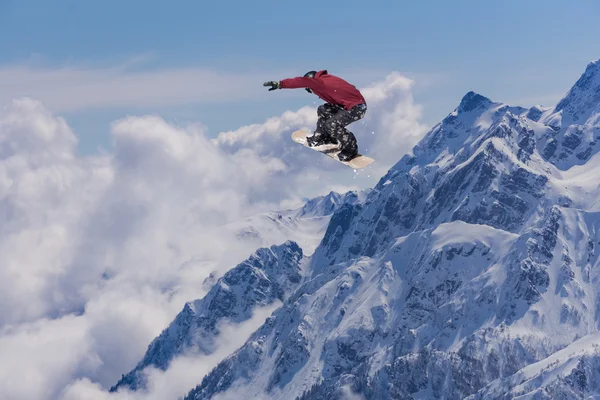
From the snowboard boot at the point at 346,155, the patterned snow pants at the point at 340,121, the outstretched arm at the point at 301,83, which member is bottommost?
the snowboard boot at the point at 346,155

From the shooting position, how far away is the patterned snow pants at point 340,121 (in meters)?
35.8

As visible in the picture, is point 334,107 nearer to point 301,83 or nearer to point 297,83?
point 301,83

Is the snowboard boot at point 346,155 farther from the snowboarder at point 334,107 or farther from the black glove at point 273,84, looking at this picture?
the black glove at point 273,84

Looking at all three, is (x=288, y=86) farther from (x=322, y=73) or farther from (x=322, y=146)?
(x=322, y=146)

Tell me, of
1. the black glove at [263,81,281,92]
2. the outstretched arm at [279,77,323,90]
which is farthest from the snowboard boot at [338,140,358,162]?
the black glove at [263,81,281,92]

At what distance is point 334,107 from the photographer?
3700 cm

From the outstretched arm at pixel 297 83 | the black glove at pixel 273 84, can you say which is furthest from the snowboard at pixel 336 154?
the black glove at pixel 273 84

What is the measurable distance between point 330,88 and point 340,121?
3357 mm

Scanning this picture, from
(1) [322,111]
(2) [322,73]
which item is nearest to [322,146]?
(1) [322,111]

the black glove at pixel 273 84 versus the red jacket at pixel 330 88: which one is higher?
the black glove at pixel 273 84

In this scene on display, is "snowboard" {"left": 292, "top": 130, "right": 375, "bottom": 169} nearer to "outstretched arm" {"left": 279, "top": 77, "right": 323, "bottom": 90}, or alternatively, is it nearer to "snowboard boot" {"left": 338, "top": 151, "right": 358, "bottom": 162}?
"snowboard boot" {"left": 338, "top": 151, "right": 358, "bottom": 162}

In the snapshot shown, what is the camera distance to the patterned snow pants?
35.8m

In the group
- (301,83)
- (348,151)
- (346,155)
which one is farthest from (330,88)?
(346,155)

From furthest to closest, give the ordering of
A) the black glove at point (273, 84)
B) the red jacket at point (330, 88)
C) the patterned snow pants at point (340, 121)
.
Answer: the patterned snow pants at point (340, 121) < the red jacket at point (330, 88) < the black glove at point (273, 84)
